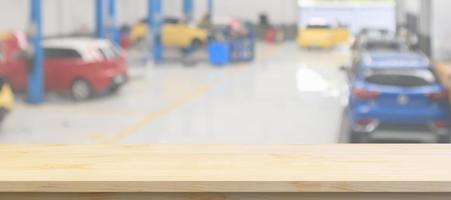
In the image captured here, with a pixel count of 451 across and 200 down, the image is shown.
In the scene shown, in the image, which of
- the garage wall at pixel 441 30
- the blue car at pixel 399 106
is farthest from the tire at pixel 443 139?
the garage wall at pixel 441 30

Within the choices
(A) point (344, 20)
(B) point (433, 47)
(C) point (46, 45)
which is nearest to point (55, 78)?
(C) point (46, 45)

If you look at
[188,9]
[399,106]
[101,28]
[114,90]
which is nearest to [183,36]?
[188,9]

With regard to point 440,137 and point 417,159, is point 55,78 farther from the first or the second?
point 417,159

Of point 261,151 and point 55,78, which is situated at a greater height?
point 261,151

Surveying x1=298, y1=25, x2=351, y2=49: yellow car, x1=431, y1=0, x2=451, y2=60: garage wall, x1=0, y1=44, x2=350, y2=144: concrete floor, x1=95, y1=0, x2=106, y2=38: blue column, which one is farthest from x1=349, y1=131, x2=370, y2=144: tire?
x1=298, y1=25, x2=351, y2=49: yellow car

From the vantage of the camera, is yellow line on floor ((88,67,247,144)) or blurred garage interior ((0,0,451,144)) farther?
blurred garage interior ((0,0,451,144))

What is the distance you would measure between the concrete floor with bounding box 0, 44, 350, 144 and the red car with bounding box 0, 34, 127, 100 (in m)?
0.22

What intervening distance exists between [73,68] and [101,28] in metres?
3.40

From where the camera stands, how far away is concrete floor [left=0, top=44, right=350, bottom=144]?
21.0ft

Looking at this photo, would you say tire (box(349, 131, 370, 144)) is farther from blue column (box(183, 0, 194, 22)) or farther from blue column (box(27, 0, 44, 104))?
blue column (box(183, 0, 194, 22))

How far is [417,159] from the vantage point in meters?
1.25

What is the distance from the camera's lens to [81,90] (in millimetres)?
8883

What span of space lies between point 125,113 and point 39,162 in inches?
257

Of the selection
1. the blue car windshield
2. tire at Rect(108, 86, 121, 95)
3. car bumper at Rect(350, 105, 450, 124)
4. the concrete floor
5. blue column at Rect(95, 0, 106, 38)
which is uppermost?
blue column at Rect(95, 0, 106, 38)
